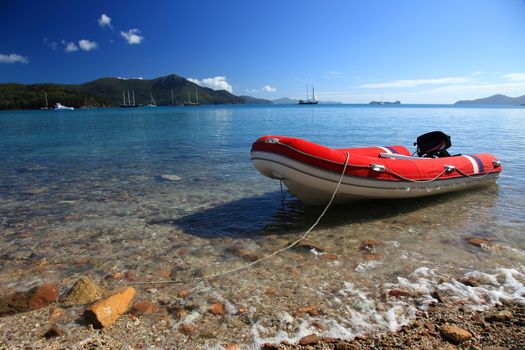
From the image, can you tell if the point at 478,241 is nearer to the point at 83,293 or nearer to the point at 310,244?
the point at 310,244

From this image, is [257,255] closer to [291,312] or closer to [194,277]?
[194,277]

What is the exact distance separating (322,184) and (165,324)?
377cm

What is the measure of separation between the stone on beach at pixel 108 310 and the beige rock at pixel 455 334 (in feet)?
10.0

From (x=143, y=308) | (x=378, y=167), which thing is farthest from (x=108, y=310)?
(x=378, y=167)

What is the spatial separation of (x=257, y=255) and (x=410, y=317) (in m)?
2.22

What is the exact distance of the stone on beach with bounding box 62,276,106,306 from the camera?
3.56 meters

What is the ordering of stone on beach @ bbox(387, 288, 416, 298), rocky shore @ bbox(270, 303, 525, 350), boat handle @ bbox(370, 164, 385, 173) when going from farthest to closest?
boat handle @ bbox(370, 164, 385, 173) < stone on beach @ bbox(387, 288, 416, 298) < rocky shore @ bbox(270, 303, 525, 350)

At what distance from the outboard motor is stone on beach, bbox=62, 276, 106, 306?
27.0 feet

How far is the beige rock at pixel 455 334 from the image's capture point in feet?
9.42

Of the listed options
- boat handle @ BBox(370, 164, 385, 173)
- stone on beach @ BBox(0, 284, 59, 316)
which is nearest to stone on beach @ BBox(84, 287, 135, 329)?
stone on beach @ BBox(0, 284, 59, 316)

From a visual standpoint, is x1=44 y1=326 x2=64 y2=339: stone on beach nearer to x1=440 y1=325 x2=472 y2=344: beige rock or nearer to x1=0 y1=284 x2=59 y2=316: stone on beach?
x1=0 y1=284 x2=59 y2=316: stone on beach

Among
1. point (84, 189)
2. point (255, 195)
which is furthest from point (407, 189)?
point (84, 189)

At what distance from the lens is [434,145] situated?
875 cm

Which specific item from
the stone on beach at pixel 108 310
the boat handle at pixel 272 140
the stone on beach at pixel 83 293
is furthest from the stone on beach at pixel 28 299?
the boat handle at pixel 272 140
